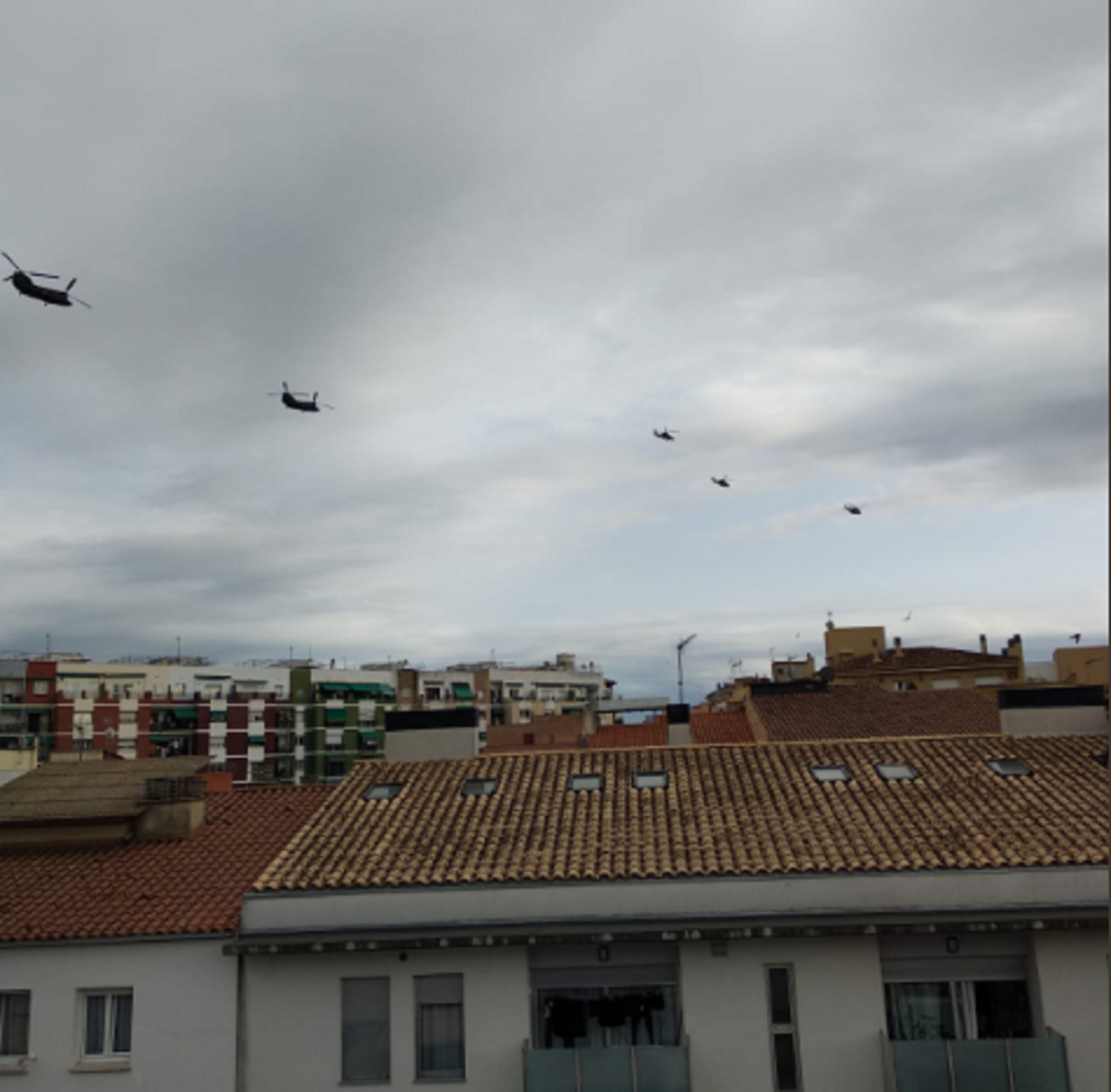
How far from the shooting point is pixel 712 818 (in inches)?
670

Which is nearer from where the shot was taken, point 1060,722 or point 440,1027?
point 440,1027

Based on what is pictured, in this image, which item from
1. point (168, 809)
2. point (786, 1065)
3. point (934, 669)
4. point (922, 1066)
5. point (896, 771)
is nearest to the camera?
point (922, 1066)

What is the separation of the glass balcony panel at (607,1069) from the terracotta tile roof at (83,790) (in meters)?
8.69

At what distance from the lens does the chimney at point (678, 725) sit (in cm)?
3256

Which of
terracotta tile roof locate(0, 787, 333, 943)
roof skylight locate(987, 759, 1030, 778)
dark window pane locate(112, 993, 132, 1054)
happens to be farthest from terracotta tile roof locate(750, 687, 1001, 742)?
dark window pane locate(112, 993, 132, 1054)

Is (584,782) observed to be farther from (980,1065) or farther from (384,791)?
(980,1065)

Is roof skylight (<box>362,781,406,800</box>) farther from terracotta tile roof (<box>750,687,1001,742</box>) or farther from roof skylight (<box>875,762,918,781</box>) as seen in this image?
terracotta tile roof (<box>750,687,1001,742</box>)

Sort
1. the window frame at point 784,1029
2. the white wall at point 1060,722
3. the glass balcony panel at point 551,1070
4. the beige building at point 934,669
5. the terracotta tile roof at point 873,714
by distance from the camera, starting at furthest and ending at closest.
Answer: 1. the beige building at point 934,669
2. the terracotta tile roof at point 873,714
3. the white wall at point 1060,722
4. the window frame at point 784,1029
5. the glass balcony panel at point 551,1070

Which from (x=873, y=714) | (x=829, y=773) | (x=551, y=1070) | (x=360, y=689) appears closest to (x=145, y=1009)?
(x=551, y=1070)

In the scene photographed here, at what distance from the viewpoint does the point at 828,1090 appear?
1420 centimetres

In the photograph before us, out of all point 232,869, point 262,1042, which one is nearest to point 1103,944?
point 262,1042

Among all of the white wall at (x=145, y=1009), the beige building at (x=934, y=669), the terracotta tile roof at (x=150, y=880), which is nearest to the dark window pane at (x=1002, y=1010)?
the white wall at (x=145, y=1009)

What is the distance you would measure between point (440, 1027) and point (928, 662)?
61748 millimetres

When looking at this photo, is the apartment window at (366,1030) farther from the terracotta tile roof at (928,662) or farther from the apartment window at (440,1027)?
the terracotta tile roof at (928,662)
